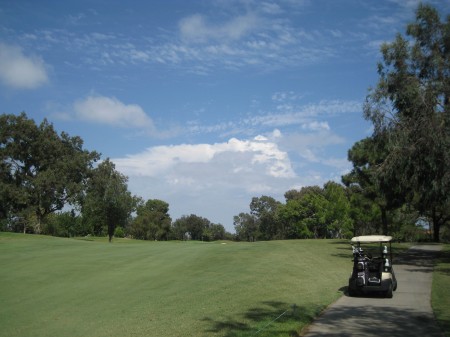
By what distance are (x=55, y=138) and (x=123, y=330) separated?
55010 mm

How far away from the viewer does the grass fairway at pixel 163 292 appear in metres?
10.7

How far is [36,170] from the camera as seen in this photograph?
60.2m

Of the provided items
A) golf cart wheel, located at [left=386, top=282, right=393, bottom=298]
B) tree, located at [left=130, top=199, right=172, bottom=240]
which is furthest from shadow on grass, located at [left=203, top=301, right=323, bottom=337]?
tree, located at [left=130, top=199, right=172, bottom=240]

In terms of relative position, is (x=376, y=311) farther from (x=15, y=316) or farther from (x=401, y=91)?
(x=401, y=91)

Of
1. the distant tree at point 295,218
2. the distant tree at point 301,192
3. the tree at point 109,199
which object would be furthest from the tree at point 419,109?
the distant tree at point 301,192

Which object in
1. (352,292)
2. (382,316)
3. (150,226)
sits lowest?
(382,316)

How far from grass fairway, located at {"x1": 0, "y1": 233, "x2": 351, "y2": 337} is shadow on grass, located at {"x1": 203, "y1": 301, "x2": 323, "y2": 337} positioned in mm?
24

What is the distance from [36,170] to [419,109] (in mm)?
51636

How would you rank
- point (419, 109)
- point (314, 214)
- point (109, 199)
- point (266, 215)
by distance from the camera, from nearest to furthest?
point (419, 109), point (109, 199), point (314, 214), point (266, 215)

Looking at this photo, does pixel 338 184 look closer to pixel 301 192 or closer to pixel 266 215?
pixel 301 192

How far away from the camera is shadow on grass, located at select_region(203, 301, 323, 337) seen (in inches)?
375

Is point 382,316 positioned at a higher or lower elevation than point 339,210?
lower

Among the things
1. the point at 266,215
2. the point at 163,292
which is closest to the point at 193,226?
the point at 266,215

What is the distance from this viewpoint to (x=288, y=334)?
364 inches
